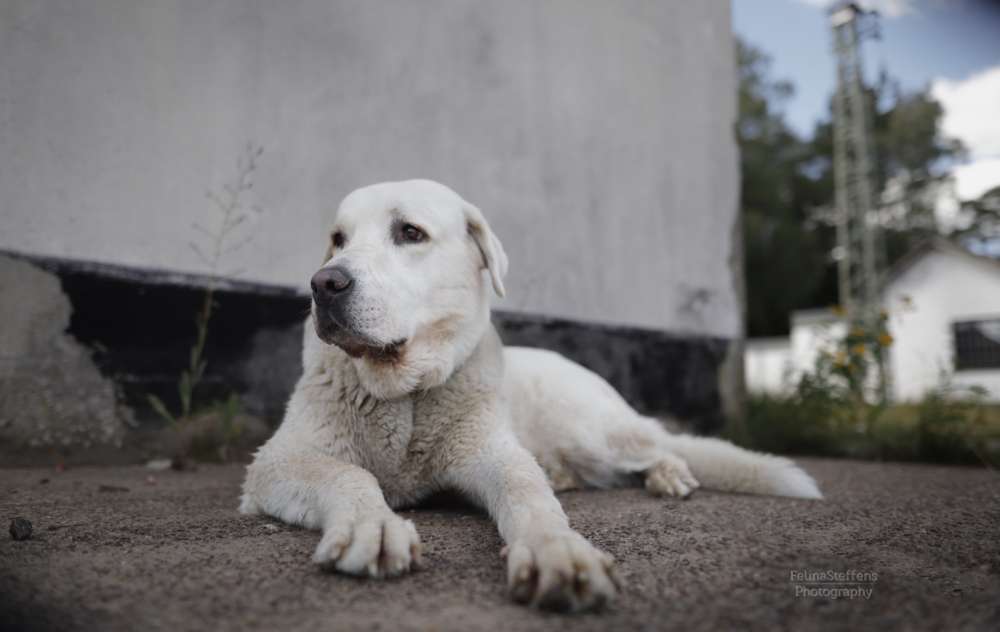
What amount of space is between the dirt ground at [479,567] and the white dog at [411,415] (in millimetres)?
106

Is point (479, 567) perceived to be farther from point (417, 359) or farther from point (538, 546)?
point (417, 359)

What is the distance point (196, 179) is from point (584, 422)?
2.40 metres

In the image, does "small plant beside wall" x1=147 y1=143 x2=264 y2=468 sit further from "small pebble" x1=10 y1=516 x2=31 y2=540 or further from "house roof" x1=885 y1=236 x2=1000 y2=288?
"house roof" x1=885 y1=236 x2=1000 y2=288

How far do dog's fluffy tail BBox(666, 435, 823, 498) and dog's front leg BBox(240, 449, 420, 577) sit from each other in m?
1.66

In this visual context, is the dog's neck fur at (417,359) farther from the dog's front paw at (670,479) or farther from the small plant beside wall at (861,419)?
the small plant beside wall at (861,419)

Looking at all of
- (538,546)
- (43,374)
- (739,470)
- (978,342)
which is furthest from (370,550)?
(978,342)

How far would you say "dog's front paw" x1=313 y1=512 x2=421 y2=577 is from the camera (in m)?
1.39

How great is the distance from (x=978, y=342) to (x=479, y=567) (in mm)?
24210

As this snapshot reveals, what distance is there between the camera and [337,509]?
5.32 feet

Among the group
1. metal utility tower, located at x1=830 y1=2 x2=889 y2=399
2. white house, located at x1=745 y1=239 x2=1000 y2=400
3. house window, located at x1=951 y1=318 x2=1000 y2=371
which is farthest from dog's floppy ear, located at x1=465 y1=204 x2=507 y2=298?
house window, located at x1=951 y1=318 x2=1000 y2=371

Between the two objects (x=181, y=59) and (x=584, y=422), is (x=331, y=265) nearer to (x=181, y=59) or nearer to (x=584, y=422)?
(x=584, y=422)

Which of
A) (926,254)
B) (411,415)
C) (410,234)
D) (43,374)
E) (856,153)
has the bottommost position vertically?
(411,415)

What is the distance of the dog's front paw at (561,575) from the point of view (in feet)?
3.98

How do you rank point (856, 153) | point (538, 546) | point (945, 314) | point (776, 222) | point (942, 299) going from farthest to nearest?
point (776, 222), point (942, 299), point (945, 314), point (856, 153), point (538, 546)
